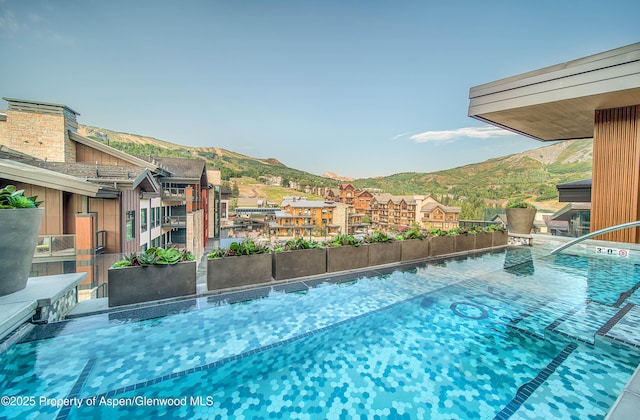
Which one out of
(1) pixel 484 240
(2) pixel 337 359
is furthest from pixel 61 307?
(1) pixel 484 240

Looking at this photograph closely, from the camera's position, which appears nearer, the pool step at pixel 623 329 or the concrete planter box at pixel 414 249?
the pool step at pixel 623 329

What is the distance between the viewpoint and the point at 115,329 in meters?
3.33

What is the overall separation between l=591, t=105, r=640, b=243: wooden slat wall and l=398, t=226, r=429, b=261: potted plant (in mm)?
5530

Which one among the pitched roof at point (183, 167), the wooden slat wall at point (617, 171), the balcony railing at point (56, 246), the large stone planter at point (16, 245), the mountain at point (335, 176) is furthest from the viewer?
the mountain at point (335, 176)

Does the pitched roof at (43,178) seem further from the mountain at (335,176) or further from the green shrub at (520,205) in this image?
the mountain at (335,176)

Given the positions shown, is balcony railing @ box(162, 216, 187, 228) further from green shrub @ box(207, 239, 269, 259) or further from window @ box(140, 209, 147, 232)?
green shrub @ box(207, 239, 269, 259)

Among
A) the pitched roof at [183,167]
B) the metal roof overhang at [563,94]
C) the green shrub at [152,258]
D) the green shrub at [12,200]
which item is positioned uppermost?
the metal roof overhang at [563,94]

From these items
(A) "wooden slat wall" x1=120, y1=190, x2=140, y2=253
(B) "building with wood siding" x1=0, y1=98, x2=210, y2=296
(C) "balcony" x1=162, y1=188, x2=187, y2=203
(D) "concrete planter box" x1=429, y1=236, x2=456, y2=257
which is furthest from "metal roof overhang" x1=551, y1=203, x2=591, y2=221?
(C) "balcony" x1=162, y1=188, x2=187, y2=203

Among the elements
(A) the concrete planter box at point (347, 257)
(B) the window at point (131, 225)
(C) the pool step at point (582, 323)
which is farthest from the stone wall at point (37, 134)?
(C) the pool step at point (582, 323)

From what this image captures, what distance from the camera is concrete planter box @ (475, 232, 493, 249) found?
→ 8.80 m

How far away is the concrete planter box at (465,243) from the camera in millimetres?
8156

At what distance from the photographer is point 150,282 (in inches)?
156

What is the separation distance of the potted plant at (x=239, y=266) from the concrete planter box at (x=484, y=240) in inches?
288

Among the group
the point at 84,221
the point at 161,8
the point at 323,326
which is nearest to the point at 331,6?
the point at 161,8
